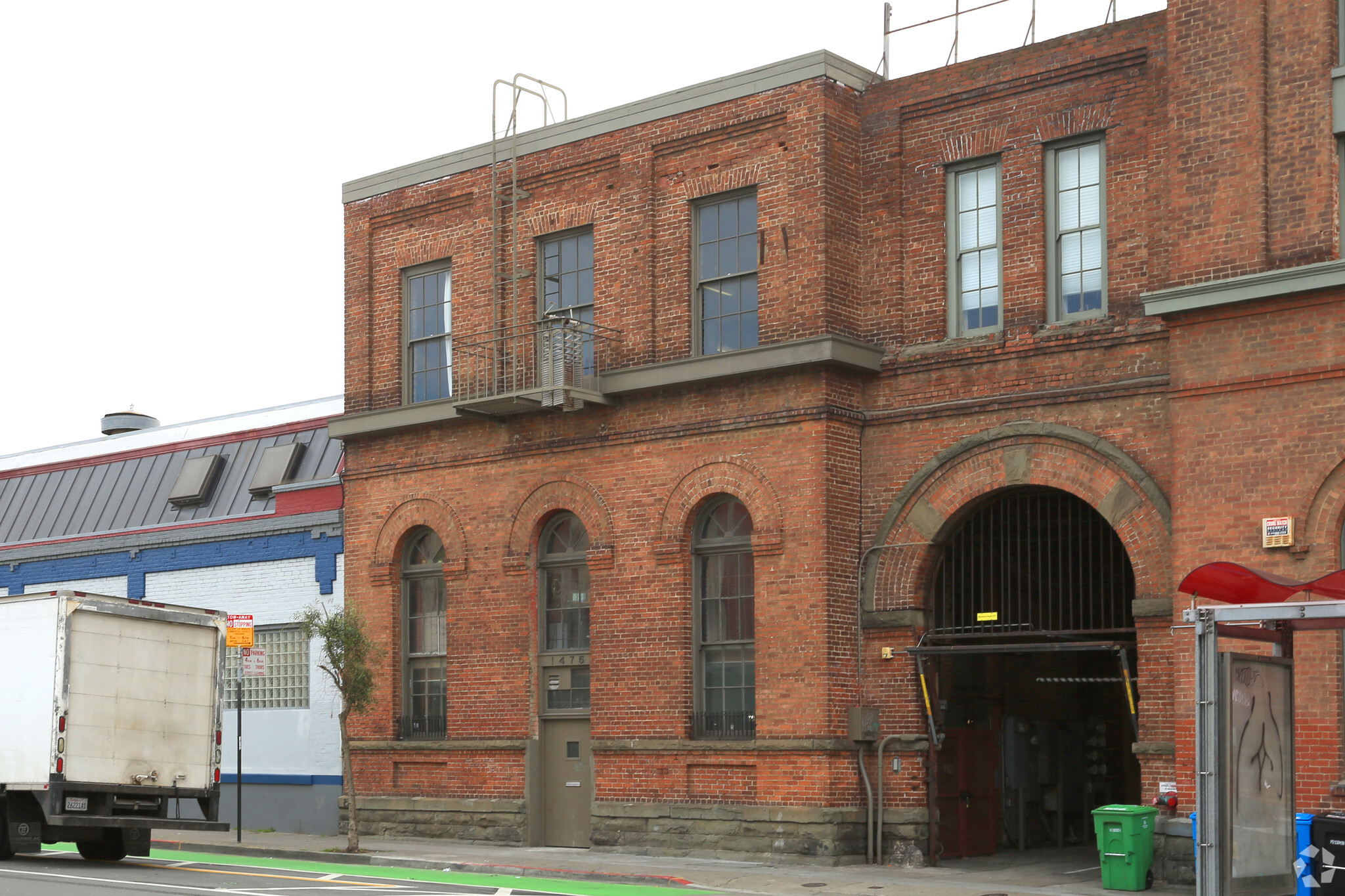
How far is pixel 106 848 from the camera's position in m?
19.9

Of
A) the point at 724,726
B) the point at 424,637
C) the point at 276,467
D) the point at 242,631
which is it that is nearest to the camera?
the point at 724,726

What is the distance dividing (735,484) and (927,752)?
4.11 meters

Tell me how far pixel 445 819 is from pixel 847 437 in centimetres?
839

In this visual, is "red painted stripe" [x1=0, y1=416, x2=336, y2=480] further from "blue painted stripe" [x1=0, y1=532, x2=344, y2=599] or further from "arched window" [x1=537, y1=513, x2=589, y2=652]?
"arched window" [x1=537, y1=513, x2=589, y2=652]

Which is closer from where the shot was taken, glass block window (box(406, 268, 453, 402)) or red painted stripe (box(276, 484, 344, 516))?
glass block window (box(406, 268, 453, 402))

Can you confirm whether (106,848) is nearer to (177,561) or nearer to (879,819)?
(879,819)

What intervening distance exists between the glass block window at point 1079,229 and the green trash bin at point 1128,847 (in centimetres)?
581

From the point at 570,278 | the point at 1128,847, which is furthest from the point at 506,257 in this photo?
the point at 1128,847

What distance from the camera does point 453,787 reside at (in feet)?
77.2

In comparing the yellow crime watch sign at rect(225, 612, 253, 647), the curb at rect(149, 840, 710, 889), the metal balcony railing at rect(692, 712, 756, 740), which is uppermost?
the yellow crime watch sign at rect(225, 612, 253, 647)

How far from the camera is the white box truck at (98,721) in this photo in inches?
717

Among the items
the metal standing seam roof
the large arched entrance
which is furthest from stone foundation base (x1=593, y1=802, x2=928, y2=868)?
the metal standing seam roof

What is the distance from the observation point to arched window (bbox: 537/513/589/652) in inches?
898

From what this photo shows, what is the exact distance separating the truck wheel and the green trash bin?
1159cm
